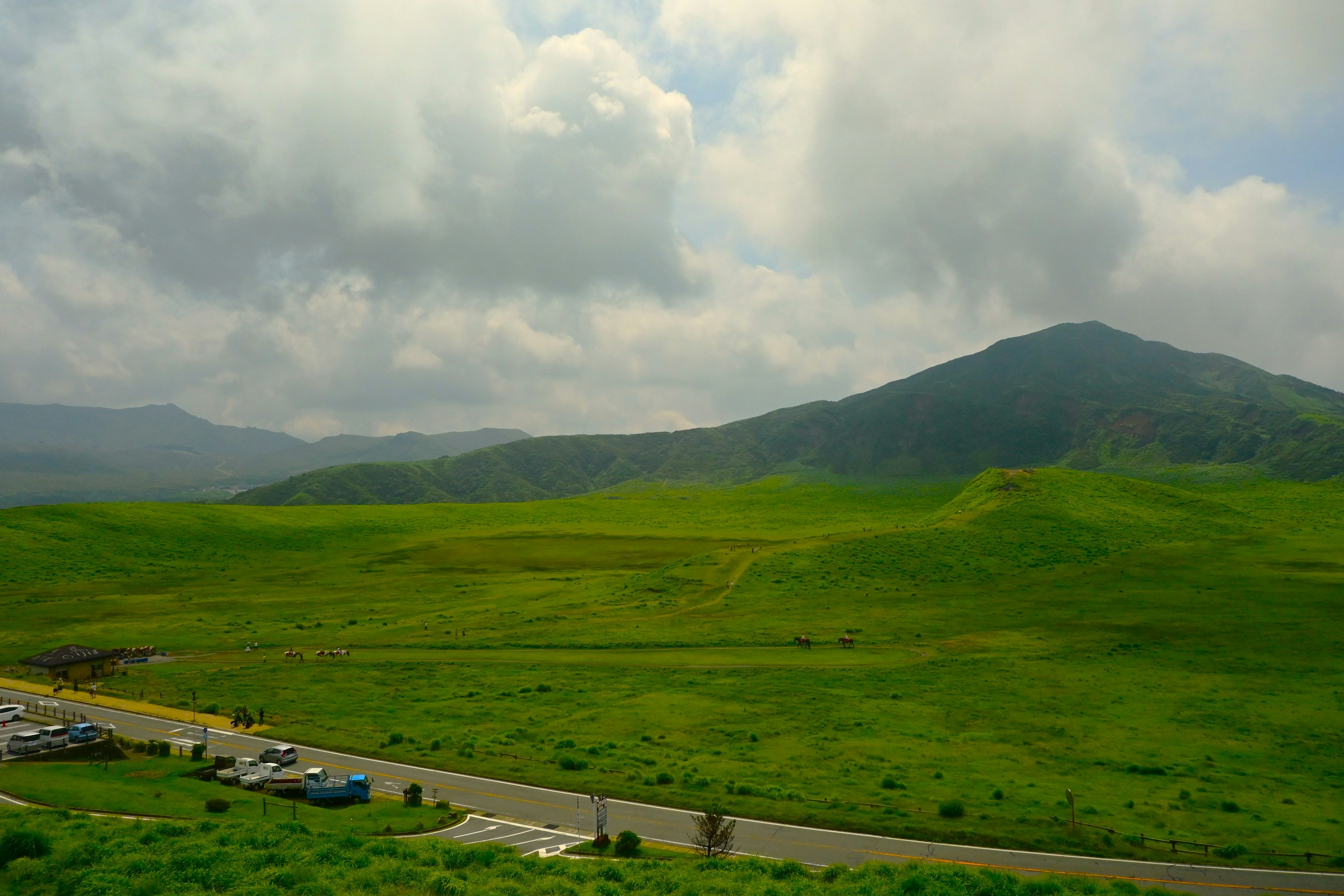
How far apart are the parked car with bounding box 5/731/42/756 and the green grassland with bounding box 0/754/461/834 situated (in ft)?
6.26

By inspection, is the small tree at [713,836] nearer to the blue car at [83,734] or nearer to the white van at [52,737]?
the blue car at [83,734]

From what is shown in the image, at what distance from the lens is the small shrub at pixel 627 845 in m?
28.9

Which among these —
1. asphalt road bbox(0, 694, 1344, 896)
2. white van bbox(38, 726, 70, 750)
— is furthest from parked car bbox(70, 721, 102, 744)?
asphalt road bbox(0, 694, 1344, 896)

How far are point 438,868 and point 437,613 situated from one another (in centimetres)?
7562

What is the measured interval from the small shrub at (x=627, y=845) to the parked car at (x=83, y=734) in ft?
120

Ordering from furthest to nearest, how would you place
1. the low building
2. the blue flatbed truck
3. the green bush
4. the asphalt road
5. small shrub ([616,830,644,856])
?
the low building → the blue flatbed truck → small shrub ([616,830,644,856]) → the asphalt road → the green bush

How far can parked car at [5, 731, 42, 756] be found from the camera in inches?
1681

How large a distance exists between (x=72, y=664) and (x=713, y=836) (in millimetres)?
64454

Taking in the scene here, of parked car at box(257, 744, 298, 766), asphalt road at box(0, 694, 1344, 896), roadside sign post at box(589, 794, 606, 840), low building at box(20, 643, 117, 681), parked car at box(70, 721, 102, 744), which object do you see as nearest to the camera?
asphalt road at box(0, 694, 1344, 896)

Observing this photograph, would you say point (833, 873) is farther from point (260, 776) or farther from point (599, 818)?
point (260, 776)

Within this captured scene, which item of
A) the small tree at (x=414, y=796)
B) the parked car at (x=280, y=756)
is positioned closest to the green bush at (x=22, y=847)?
the small tree at (x=414, y=796)

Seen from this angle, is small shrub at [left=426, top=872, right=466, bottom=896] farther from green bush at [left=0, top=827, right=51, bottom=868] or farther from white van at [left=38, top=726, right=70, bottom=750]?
white van at [left=38, top=726, right=70, bottom=750]

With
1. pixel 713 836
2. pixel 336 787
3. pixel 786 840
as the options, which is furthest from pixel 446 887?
pixel 336 787

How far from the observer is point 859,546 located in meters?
122
